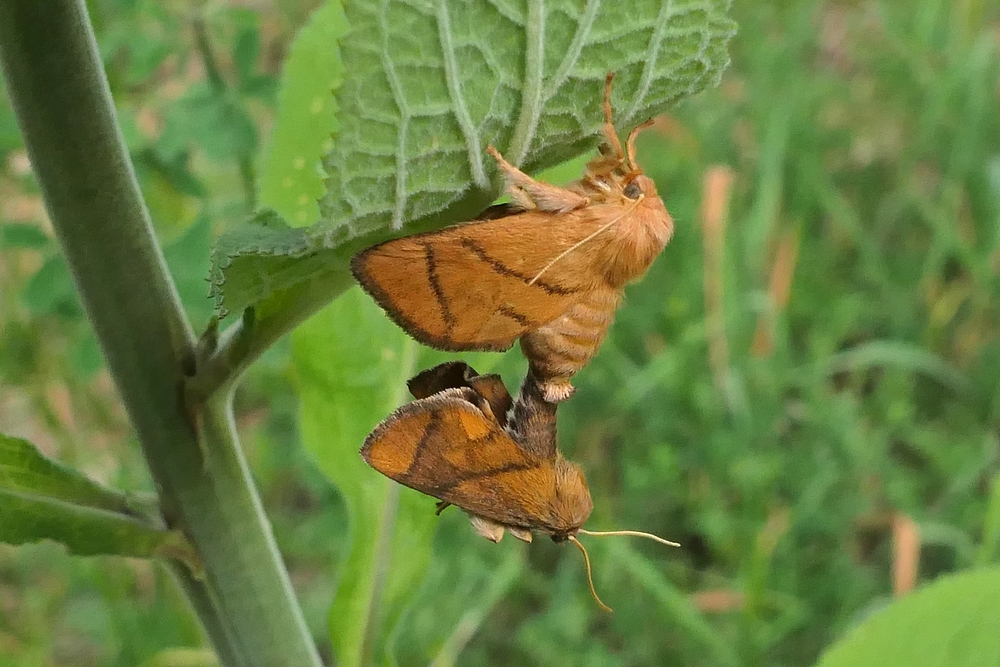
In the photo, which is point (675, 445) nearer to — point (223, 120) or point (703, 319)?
point (703, 319)

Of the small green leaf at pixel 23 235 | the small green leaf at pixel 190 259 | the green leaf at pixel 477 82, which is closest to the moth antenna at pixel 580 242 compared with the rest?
the green leaf at pixel 477 82

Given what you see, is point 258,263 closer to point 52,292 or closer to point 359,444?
point 359,444

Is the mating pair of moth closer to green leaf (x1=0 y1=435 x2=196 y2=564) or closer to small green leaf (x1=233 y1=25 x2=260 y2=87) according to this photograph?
green leaf (x1=0 y1=435 x2=196 y2=564)

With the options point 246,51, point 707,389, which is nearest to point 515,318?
point 246,51

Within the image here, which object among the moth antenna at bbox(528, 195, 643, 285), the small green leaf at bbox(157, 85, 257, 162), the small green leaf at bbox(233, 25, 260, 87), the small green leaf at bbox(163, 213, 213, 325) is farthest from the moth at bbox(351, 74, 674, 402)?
the small green leaf at bbox(233, 25, 260, 87)

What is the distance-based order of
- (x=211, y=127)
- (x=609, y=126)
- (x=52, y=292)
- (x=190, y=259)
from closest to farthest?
(x=609, y=126), (x=190, y=259), (x=52, y=292), (x=211, y=127)

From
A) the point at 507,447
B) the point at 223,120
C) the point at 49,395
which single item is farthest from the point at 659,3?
the point at 49,395

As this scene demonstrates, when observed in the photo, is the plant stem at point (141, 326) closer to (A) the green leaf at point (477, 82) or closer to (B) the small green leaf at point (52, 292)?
(A) the green leaf at point (477, 82)
